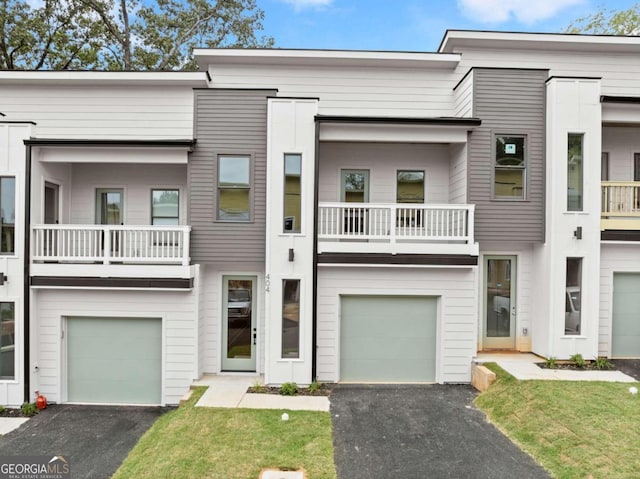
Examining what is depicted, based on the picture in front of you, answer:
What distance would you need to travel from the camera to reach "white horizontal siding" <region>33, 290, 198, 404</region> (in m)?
8.23

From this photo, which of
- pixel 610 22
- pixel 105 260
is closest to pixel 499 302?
pixel 105 260

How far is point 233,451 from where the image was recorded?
5.32 metres

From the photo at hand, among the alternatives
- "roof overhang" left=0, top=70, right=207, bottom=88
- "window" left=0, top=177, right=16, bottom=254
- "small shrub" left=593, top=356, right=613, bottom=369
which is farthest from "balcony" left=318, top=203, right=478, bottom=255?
"window" left=0, top=177, right=16, bottom=254

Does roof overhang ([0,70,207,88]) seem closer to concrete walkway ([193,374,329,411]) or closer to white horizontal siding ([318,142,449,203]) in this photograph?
white horizontal siding ([318,142,449,203])

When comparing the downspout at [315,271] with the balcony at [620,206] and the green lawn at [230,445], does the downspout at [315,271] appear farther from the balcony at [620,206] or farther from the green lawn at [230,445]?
the balcony at [620,206]

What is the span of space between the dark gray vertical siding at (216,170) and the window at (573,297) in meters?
7.20

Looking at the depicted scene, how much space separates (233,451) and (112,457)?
247 centimetres

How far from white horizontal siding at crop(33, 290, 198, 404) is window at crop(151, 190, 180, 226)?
2385 millimetres

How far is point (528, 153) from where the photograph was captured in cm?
864

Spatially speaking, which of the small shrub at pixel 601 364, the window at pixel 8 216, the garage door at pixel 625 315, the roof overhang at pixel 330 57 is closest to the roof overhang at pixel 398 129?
the roof overhang at pixel 330 57

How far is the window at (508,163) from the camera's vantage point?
873 centimetres

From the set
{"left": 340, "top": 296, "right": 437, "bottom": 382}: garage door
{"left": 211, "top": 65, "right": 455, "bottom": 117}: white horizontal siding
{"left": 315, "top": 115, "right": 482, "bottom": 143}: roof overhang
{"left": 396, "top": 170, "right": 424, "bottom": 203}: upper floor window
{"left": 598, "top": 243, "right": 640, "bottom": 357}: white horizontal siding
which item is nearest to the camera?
{"left": 315, "top": 115, "right": 482, "bottom": 143}: roof overhang

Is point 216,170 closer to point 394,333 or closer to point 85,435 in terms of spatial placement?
point 394,333

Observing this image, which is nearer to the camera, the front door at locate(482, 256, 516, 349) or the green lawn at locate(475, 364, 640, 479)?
the green lawn at locate(475, 364, 640, 479)
